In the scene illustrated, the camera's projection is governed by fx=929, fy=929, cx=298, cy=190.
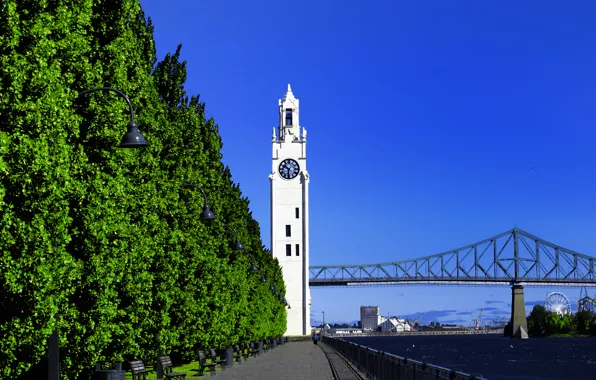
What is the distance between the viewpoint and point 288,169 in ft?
567

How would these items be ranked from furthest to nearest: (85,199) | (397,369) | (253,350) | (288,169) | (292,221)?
(288,169) → (292,221) → (253,350) → (85,199) → (397,369)

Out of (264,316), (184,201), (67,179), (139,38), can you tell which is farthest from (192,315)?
(264,316)

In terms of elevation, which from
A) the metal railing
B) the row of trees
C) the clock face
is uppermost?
the clock face

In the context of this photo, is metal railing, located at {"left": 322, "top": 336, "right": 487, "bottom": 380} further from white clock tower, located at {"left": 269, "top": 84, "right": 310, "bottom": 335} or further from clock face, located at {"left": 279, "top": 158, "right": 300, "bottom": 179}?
clock face, located at {"left": 279, "top": 158, "right": 300, "bottom": 179}

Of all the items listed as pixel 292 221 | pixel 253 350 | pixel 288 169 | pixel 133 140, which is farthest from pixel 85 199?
pixel 288 169

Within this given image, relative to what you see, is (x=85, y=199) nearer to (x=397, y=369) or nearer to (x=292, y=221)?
(x=397, y=369)

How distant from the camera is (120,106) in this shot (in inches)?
1007

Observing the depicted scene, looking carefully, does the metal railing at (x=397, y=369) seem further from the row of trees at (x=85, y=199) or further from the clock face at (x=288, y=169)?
the clock face at (x=288, y=169)

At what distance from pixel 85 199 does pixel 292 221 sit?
14436 cm

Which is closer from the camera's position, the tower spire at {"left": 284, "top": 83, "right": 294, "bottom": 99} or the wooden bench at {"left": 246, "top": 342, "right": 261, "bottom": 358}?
the wooden bench at {"left": 246, "top": 342, "right": 261, "bottom": 358}

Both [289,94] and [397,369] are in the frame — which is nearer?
[397,369]

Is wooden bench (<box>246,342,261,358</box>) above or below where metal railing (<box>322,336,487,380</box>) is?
below

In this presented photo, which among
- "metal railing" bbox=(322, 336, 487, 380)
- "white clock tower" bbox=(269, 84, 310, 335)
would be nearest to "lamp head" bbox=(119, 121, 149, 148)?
"metal railing" bbox=(322, 336, 487, 380)

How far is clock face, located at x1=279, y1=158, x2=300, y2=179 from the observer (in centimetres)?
17200
